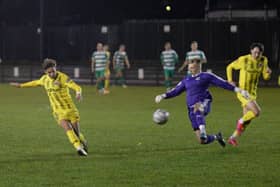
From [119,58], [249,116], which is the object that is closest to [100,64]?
[119,58]

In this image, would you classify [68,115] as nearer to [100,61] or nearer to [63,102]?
[63,102]

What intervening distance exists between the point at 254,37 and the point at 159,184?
33920 mm

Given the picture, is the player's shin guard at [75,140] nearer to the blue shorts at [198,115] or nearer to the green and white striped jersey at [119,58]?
the blue shorts at [198,115]

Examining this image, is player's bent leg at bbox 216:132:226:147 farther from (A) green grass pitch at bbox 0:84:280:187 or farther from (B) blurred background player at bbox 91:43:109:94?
(B) blurred background player at bbox 91:43:109:94

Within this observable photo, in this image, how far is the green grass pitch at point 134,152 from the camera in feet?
37.0

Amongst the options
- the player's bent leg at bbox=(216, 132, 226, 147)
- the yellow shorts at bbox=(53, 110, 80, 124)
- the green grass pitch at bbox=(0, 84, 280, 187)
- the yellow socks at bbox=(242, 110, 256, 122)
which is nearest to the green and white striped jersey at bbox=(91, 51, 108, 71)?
the green grass pitch at bbox=(0, 84, 280, 187)

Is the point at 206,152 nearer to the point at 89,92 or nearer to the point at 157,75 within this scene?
the point at 89,92

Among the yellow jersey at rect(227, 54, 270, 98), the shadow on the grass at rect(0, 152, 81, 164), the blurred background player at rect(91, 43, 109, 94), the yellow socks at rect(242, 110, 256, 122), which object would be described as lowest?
the shadow on the grass at rect(0, 152, 81, 164)

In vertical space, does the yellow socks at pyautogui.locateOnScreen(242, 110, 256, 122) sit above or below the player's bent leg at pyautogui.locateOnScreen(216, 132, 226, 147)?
above

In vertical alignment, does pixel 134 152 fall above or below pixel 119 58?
below

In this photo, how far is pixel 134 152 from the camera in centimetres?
1406

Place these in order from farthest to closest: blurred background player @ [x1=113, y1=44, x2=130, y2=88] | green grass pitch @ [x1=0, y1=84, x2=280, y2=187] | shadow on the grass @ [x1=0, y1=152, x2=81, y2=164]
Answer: blurred background player @ [x1=113, y1=44, x2=130, y2=88] < shadow on the grass @ [x1=0, y1=152, x2=81, y2=164] < green grass pitch @ [x1=0, y1=84, x2=280, y2=187]

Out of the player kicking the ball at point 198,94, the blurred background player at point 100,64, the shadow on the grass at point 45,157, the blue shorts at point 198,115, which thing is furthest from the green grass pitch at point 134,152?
the blurred background player at point 100,64

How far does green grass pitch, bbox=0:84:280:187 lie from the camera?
11.3 m
